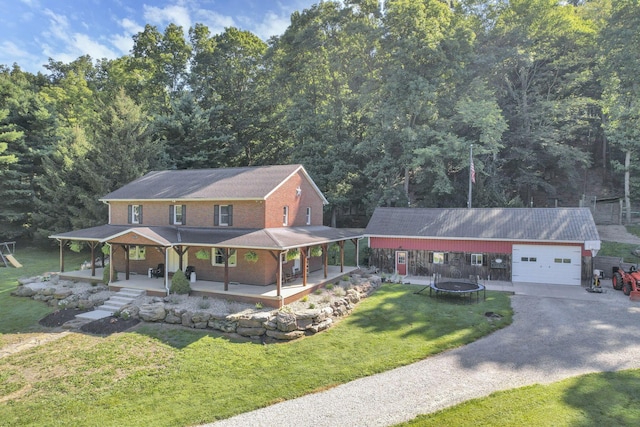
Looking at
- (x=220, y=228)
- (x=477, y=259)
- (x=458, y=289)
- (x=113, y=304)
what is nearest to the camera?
(x=113, y=304)

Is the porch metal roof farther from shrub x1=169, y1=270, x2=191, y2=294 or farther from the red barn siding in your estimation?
the red barn siding

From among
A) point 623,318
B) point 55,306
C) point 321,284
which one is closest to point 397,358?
point 321,284

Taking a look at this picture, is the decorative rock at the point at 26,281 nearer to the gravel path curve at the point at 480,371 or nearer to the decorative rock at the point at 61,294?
the decorative rock at the point at 61,294

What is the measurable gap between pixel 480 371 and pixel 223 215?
14.3m

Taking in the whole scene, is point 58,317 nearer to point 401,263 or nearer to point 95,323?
point 95,323

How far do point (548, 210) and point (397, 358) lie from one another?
1782cm

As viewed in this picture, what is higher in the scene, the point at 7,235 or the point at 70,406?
the point at 7,235

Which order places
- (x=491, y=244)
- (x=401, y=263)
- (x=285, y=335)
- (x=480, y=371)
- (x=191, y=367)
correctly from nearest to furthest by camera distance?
(x=480, y=371) < (x=191, y=367) < (x=285, y=335) < (x=491, y=244) < (x=401, y=263)

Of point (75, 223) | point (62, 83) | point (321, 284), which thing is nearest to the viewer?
point (321, 284)

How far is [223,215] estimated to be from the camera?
1939cm

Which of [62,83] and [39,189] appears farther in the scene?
[62,83]

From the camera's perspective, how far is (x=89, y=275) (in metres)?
20.0

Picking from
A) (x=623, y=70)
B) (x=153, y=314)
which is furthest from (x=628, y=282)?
(x=153, y=314)

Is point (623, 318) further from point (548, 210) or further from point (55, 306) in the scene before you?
point (55, 306)
